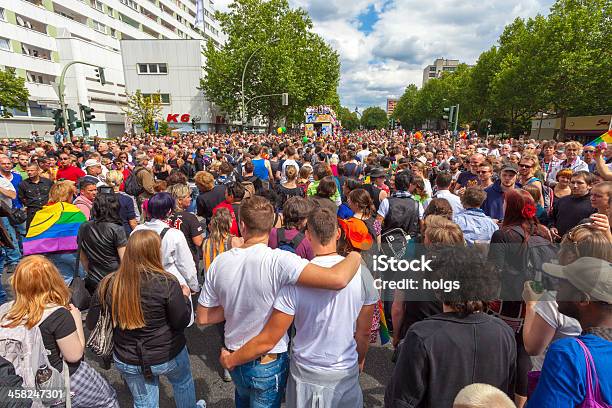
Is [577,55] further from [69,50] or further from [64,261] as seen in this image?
[69,50]

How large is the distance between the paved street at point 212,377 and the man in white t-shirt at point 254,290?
131cm

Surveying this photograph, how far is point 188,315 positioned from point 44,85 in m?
44.4

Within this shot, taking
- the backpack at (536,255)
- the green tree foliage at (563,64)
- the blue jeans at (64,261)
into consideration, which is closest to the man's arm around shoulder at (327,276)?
the backpack at (536,255)

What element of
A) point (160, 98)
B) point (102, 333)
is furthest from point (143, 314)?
point (160, 98)

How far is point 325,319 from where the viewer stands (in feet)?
6.08

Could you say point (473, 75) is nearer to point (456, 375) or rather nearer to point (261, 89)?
point (261, 89)

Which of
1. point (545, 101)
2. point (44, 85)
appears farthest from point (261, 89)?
point (545, 101)

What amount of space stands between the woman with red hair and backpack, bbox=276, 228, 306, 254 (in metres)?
1.68

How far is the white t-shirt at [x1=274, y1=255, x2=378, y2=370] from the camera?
1.83 metres

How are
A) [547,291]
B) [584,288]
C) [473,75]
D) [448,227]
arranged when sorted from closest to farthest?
[584,288]
[547,291]
[448,227]
[473,75]

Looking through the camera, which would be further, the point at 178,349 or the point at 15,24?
the point at 15,24

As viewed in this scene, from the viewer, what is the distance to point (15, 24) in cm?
3027

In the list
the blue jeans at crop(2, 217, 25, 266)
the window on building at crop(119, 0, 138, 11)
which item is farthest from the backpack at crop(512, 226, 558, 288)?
the window on building at crop(119, 0, 138, 11)

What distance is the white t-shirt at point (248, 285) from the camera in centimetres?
183
